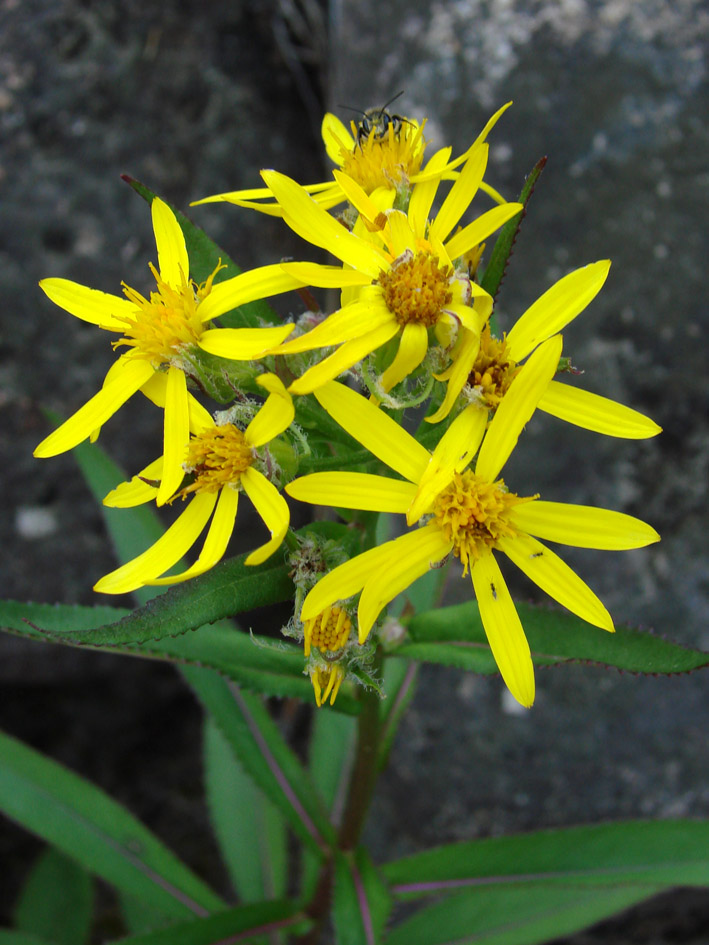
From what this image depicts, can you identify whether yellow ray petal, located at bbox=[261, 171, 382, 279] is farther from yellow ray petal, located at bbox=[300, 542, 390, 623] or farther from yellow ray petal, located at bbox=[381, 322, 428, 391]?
yellow ray petal, located at bbox=[300, 542, 390, 623]

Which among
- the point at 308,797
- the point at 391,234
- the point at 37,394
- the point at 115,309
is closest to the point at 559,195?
the point at 391,234

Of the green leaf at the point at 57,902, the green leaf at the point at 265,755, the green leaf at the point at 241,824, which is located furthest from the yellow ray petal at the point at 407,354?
the green leaf at the point at 57,902

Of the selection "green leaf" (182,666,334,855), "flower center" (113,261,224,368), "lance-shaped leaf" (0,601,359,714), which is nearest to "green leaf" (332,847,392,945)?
"green leaf" (182,666,334,855)

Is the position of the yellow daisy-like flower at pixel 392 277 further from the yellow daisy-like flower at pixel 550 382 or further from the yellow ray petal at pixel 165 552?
the yellow ray petal at pixel 165 552

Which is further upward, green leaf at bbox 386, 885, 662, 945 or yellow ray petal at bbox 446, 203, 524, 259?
yellow ray petal at bbox 446, 203, 524, 259

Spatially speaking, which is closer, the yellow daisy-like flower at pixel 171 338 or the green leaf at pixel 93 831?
the yellow daisy-like flower at pixel 171 338

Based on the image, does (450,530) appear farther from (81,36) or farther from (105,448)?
(81,36)
